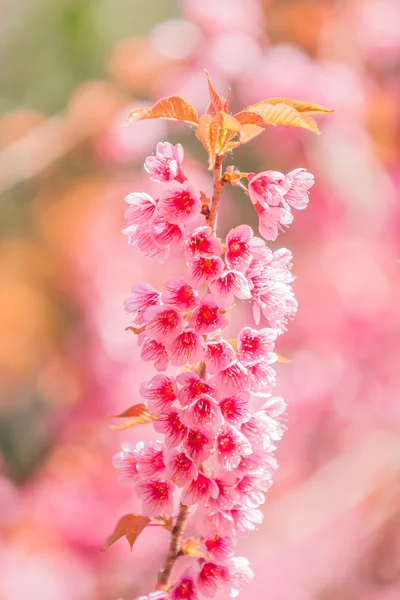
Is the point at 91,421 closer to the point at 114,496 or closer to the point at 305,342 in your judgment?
the point at 114,496

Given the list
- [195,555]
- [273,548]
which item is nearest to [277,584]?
[273,548]

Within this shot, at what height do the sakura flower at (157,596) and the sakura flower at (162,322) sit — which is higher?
the sakura flower at (162,322)

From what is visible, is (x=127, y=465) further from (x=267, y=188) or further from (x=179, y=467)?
(x=267, y=188)

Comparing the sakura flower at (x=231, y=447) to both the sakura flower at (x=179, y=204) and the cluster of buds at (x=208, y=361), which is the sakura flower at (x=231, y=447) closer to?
the cluster of buds at (x=208, y=361)

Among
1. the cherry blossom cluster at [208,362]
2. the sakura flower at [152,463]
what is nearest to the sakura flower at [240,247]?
the cherry blossom cluster at [208,362]

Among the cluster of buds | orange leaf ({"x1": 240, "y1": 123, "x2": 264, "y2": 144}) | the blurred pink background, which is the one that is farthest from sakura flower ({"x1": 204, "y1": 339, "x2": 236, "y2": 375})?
the blurred pink background

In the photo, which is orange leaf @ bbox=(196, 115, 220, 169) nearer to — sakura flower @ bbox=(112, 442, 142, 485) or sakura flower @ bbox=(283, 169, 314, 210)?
sakura flower @ bbox=(283, 169, 314, 210)
